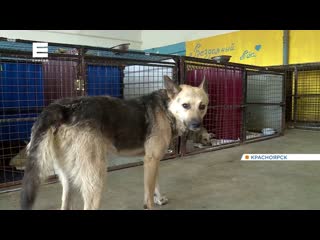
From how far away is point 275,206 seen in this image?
239cm

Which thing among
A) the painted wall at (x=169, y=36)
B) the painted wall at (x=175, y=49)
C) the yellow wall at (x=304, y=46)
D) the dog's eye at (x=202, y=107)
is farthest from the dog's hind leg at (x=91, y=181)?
the painted wall at (x=175, y=49)

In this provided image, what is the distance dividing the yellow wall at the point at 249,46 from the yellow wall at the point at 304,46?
1.06ft

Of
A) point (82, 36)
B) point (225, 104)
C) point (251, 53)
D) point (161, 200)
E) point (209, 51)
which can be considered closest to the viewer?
point (161, 200)

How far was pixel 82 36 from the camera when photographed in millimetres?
12227

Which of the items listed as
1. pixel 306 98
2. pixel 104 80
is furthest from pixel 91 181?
pixel 306 98

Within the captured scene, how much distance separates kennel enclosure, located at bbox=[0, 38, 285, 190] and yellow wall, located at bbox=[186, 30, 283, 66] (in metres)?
1.91

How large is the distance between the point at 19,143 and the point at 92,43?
367 inches

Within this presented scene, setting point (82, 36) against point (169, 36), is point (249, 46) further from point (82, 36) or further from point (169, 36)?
point (82, 36)

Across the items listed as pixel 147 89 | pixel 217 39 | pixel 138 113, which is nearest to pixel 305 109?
pixel 217 39

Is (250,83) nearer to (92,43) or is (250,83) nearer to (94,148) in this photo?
(94,148)

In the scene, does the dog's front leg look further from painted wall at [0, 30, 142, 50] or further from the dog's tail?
painted wall at [0, 30, 142, 50]

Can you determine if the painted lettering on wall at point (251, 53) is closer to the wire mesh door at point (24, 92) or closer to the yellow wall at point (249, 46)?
the yellow wall at point (249, 46)

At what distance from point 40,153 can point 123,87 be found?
134 inches

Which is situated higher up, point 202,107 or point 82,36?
point 82,36
